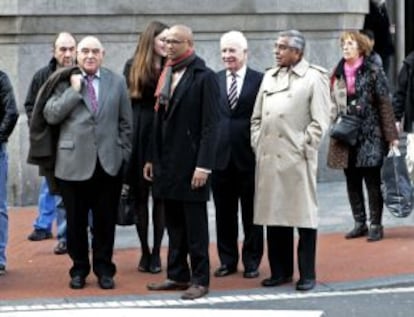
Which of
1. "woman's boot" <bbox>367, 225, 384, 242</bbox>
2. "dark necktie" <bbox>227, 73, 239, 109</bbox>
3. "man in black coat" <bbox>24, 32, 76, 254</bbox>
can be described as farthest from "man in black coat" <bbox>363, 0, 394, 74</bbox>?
"dark necktie" <bbox>227, 73, 239, 109</bbox>

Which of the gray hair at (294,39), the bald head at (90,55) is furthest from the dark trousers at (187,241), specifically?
the gray hair at (294,39)

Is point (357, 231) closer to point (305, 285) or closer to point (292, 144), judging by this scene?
point (305, 285)

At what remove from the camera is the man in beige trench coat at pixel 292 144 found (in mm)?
9703

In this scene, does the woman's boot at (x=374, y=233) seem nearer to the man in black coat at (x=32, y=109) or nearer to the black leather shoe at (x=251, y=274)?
the black leather shoe at (x=251, y=274)

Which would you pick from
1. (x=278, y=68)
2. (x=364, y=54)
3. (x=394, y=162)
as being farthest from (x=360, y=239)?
(x=278, y=68)

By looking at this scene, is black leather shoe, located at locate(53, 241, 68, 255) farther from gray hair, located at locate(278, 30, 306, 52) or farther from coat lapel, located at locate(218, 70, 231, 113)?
gray hair, located at locate(278, 30, 306, 52)

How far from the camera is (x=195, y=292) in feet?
31.3

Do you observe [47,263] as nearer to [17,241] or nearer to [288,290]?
[17,241]

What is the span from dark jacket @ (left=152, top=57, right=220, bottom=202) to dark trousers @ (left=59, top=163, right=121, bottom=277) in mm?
505

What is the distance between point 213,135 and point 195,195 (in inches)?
19.1

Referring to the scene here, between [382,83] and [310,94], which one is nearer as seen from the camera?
[310,94]

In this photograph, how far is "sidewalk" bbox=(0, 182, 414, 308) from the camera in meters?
9.81

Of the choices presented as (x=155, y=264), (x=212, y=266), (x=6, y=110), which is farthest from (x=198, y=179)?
(x=6, y=110)

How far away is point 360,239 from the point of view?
1191 centimetres
